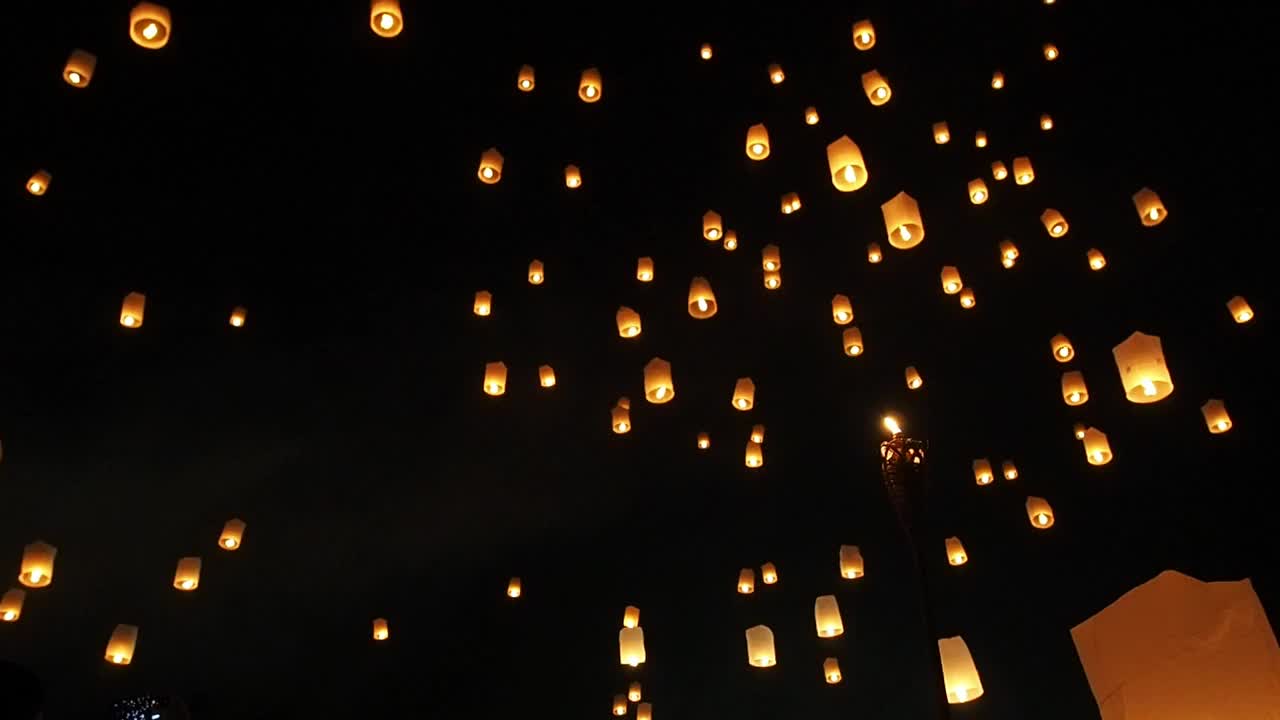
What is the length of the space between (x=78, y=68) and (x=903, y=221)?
15.5 ft

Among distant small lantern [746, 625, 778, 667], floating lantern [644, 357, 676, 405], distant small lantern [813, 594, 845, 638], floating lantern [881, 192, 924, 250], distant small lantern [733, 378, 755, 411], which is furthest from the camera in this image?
distant small lantern [813, 594, 845, 638]

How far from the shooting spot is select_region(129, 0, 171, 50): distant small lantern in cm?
411

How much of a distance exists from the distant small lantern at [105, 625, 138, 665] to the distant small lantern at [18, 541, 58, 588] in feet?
4.24

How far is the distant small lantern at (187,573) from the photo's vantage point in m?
8.48

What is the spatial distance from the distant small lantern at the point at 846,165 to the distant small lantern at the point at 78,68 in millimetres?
4281

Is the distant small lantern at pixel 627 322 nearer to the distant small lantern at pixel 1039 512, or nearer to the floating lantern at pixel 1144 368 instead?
the floating lantern at pixel 1144 368

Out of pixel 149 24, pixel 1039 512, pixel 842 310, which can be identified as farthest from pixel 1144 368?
pixel 149 24

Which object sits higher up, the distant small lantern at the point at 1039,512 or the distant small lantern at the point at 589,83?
the distant small lantern at the point at 589,83

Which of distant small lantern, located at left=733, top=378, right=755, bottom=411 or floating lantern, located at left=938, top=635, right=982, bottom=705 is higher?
distant small lantern, located at left=733, top=378, right=755, bottom=411

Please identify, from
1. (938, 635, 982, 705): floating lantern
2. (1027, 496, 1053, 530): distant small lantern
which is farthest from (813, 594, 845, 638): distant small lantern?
(938, 635, 982, 705): floating lantern

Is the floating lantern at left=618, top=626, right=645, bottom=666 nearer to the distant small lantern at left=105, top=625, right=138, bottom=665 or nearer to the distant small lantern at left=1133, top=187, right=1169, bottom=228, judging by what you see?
the distant small lantern at left=105, top=625, right=138, bottom=665

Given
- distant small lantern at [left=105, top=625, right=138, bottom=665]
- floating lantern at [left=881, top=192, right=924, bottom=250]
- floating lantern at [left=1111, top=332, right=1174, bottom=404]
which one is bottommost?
floating lantern at [left=1111, top=332, right=1174, bottom=404]

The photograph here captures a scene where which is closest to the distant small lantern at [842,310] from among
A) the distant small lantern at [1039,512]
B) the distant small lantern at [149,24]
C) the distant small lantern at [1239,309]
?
the distant small lantern at [1039,512]

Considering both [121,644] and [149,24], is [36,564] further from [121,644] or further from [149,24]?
[149,24]
